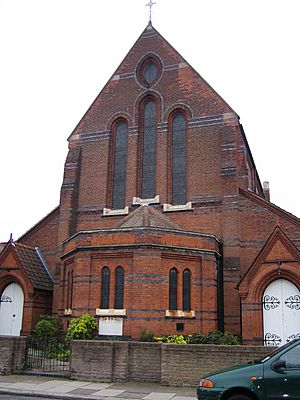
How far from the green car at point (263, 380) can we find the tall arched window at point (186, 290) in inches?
457

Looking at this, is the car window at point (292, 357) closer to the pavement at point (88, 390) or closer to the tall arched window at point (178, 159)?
the pavement at point (88, 390)

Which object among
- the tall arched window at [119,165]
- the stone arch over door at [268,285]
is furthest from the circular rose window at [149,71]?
the stone arch over door at [268,285]

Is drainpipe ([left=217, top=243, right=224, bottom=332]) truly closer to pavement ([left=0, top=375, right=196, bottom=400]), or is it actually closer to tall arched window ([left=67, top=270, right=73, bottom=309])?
tall arched window ([left=67, top=270, right=73, bottom=309])

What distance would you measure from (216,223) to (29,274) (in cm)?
1038

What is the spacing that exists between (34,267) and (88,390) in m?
13.7

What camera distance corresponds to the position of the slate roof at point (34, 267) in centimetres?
2524

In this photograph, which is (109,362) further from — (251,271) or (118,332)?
(251,271)

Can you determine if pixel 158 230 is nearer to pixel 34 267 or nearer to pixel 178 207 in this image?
pixel 178 207

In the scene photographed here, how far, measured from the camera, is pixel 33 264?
26422 mm

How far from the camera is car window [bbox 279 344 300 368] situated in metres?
8.77

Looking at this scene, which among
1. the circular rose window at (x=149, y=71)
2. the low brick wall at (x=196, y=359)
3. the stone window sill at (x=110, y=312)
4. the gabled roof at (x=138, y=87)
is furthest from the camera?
the circular rose window at (x=149, y=71)

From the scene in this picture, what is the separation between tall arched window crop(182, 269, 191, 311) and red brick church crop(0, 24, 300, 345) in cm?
6

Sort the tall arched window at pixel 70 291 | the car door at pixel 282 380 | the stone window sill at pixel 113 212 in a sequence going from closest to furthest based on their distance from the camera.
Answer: the car door at pixel 282 380
the tall arched window at pixel 70 291
the stone window sill at pixel 113 212

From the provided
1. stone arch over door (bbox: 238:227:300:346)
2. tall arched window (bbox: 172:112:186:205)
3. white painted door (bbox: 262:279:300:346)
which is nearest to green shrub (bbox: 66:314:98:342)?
stone arch over door (bbox: 238:227:300:346)
